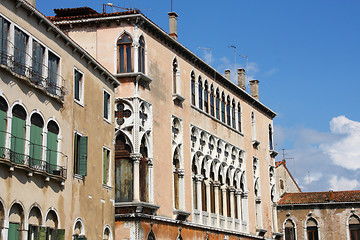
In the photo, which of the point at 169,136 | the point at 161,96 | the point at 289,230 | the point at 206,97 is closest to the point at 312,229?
the point at 289,230

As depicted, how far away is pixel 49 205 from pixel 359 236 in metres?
34.8

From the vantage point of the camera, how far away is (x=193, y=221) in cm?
3547

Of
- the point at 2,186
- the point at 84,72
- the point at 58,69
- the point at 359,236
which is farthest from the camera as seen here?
the point at 359,236

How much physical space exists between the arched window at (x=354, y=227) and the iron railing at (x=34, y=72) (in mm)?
33590

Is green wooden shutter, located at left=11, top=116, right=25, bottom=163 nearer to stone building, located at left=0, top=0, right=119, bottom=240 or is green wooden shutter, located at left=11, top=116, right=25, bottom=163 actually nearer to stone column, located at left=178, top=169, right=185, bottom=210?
stone building, located at left=0, top=0, right=119, bottom=240

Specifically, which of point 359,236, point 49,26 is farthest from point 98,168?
point 359,236

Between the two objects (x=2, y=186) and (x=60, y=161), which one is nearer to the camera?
(x=2, y=186)

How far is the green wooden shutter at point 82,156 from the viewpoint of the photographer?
78.0 ft

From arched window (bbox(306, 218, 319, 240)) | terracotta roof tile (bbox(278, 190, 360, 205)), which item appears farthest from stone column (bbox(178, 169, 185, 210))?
arched window (bbox(306, 218, 319, 240))

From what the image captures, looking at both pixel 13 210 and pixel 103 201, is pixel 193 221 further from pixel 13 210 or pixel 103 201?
pixel 13 210

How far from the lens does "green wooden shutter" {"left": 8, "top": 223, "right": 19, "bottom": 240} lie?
18828mm

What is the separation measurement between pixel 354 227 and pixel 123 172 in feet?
85.6

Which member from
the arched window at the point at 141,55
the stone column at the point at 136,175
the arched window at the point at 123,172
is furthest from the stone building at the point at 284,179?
the stone column at the point at 136,175

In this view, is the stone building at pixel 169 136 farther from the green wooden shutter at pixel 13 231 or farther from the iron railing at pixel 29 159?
the green wooden shutter at pixel 13 231
